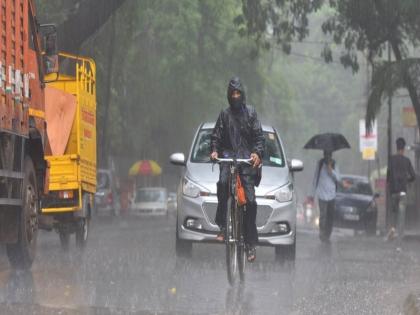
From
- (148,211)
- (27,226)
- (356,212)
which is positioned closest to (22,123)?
(27,226)

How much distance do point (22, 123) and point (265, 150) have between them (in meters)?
Answer: 4.70

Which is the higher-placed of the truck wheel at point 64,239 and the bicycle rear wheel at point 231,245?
the bicycle rear wheel at point 231,245

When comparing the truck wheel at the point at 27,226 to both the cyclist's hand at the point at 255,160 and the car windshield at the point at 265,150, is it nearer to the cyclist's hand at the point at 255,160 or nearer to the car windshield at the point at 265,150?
the cyclist's hand at the point at 255,160

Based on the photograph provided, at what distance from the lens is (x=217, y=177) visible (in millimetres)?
15352

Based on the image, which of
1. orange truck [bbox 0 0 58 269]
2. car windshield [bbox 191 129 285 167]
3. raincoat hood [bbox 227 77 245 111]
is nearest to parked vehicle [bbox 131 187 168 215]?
car windshield [bbox 191 129 285 167]

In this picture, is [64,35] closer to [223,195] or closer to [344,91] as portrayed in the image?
[223,195]

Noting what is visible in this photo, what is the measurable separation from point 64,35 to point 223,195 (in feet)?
44.3

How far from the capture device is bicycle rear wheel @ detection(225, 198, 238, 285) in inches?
447

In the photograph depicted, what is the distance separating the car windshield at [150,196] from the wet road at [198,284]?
3527 cm

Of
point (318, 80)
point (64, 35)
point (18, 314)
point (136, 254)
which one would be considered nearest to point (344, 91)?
point (318, 80)

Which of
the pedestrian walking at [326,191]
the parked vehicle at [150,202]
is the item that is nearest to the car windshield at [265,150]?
the pedestrian walking at [326,191]

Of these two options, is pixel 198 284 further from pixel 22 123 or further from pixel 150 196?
pixel 150 196

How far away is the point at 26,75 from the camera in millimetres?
12766

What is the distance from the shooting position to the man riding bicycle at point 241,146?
1157 centimetres
